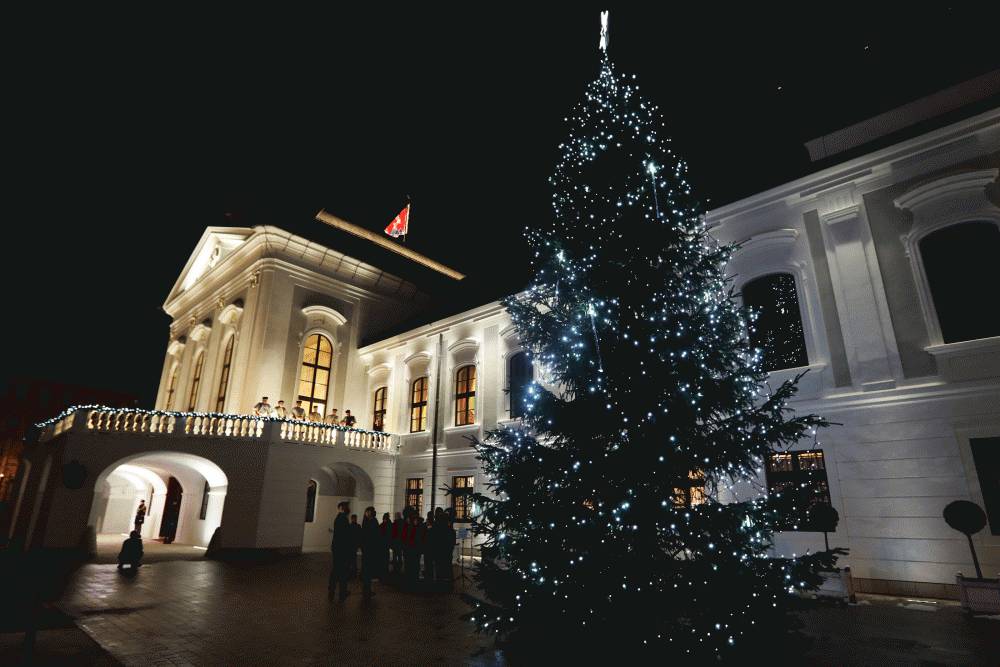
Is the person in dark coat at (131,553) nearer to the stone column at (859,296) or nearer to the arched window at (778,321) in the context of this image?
the arched window at (778,321)

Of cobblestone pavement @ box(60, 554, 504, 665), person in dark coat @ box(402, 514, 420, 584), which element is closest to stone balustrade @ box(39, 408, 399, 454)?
cobblestone pavement @ box(60, 554, 504, 665)

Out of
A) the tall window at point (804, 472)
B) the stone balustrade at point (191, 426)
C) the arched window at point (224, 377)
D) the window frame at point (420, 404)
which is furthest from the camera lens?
the arched window at point (224, 377)

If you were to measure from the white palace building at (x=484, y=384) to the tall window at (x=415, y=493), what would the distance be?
14cm

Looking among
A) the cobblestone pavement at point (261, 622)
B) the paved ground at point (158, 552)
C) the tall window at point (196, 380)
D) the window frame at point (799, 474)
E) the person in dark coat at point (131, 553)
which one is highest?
the tall window at point (196, 380)

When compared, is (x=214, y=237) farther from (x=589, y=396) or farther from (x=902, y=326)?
(x=902, y=326)

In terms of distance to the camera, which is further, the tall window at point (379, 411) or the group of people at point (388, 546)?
the tall window at point (379, 411)

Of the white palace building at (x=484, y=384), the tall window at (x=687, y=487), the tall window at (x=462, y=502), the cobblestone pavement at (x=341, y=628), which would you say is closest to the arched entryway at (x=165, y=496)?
the white palace building at (x=484, y=384)

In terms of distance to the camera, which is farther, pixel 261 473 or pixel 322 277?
pixel 322 277

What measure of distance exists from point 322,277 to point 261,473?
10364 mm

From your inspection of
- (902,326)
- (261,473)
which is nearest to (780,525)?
(902,326)

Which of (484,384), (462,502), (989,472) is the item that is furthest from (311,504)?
(989,472)

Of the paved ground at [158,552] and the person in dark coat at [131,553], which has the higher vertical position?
the person in dark coat at [131,553]

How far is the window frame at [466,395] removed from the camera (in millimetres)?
19578

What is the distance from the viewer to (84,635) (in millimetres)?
6922
